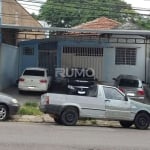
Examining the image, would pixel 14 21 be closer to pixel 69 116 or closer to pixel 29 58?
pixel 29 58

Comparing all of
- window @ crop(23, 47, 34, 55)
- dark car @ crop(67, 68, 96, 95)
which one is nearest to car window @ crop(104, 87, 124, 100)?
dark car @ crop(67, 68, 96, 95)

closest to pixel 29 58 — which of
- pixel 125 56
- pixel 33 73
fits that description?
pixel 125 56

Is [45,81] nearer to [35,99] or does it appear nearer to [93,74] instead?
[35,99]

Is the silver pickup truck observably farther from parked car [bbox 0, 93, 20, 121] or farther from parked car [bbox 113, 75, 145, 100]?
parked car [bbox 113, 75, 145, 100]

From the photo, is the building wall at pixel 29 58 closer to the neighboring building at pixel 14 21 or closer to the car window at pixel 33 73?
the neighboring building at pixel 14 21

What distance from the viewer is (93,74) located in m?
40.6

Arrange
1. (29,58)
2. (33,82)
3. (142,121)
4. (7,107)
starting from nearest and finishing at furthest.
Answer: (7,107) → (142,121) → (33,82) → (29,58)

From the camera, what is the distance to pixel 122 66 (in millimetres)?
42469

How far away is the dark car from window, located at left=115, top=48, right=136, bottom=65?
3134 mm

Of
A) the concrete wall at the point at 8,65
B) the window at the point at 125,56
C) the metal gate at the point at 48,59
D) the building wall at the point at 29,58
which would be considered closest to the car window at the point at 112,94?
the concrete wall at the point at 8,65

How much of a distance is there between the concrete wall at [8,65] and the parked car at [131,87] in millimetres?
7335

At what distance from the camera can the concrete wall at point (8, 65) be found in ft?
117

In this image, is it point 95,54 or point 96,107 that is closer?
point 96,107

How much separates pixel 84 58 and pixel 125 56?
3100mm
